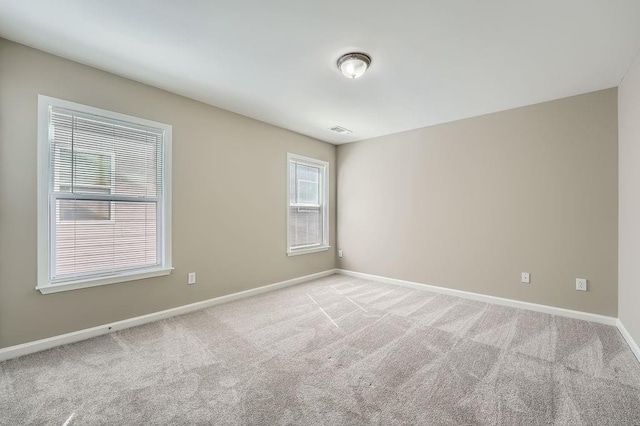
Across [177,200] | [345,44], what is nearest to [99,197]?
[177,200]

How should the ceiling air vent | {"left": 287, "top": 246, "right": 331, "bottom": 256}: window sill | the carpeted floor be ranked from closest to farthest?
the carpeted floor
the ceiling air vent
{"left": 287, "top": 246, "right": 331, "bottom": 256}: window sill

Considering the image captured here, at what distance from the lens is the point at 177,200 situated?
3164 mm

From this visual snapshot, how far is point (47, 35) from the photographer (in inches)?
84.1

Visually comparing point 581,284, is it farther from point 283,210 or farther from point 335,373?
point 283,210

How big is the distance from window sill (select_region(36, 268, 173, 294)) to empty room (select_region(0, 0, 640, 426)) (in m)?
0.02

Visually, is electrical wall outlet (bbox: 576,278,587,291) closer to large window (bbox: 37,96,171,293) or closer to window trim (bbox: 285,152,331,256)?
window trim (bbox: 285,152,331,256)

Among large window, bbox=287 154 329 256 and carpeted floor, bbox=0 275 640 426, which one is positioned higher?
large window, bbox=287 154 329 256

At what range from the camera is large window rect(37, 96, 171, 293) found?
7.80 ft

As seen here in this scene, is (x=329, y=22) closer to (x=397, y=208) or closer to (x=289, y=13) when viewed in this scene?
(x=289, y=13)

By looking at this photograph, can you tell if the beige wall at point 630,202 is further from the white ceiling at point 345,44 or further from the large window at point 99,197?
the large window at point 99,197

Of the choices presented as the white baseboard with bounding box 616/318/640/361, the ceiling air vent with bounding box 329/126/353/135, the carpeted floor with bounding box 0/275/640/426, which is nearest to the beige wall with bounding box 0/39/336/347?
the carpeted floor with bounding box 0/275/640/426

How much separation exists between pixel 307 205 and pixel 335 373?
3105mm

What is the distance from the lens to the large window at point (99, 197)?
2377mm

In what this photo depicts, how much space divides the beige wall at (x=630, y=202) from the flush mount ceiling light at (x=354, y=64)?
223 centimetres
